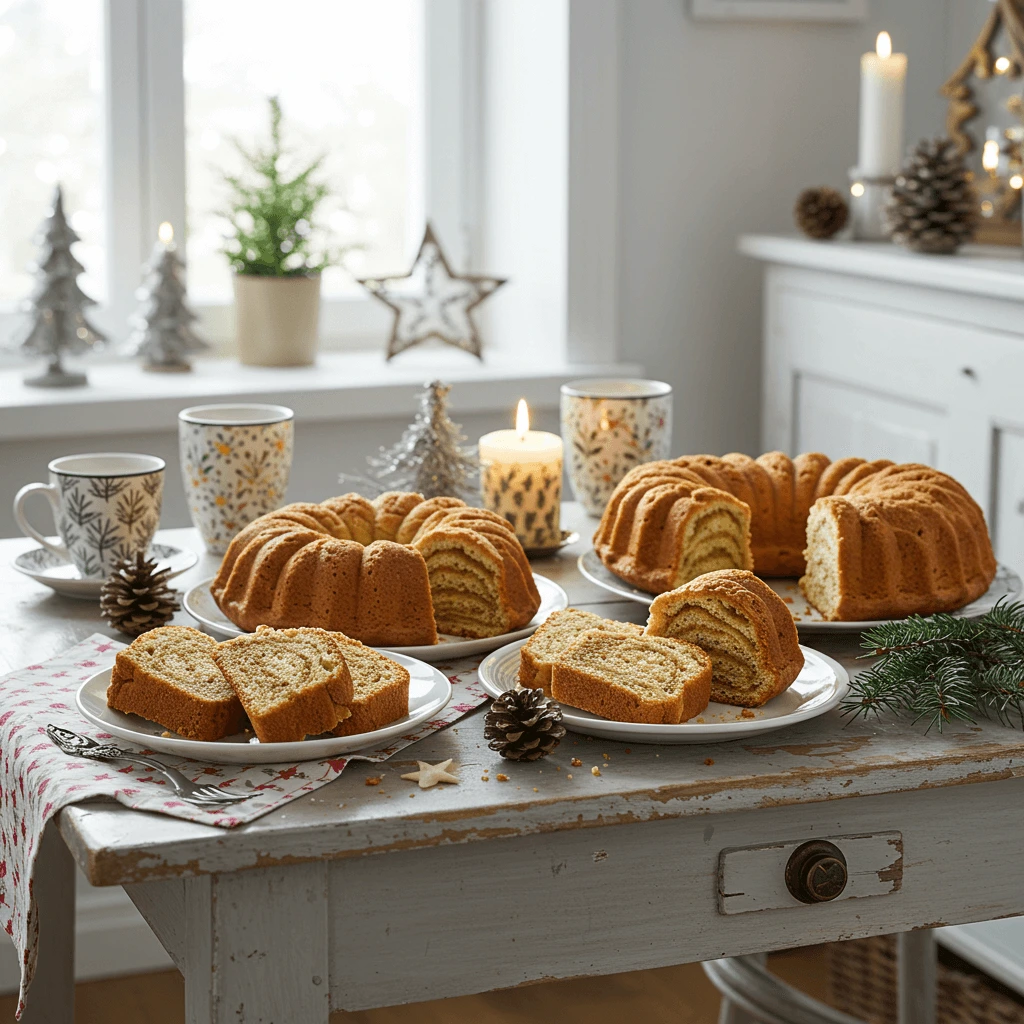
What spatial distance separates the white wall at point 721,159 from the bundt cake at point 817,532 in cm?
124

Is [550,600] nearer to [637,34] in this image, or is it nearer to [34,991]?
[34,991]

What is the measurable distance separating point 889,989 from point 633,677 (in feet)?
4.97

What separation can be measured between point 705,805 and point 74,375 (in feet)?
5.48

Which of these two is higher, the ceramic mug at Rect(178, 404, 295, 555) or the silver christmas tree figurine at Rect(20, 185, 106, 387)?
the silver christmas tree figurine at Rect(20, 185, 106, 387)

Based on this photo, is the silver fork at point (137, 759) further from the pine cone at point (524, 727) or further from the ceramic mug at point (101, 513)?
the ceramic mug at point (101, 513)

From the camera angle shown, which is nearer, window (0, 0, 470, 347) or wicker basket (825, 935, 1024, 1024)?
wicker basket (825, 935, 1024, 1024)

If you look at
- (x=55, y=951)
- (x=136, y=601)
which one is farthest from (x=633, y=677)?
(x=55, y=951)

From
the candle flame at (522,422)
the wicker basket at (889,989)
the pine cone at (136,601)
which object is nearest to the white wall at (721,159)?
the wicker basket at (889,989)

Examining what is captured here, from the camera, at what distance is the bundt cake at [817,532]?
1182 mm

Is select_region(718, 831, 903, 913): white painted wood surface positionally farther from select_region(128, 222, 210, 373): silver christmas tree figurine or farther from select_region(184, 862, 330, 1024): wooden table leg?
select_region(128, 222, 210, 373): silver christmas tree figurine

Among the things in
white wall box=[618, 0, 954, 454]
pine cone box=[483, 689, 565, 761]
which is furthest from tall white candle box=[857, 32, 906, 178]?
pine cone box=[483, 689, 565, 761]

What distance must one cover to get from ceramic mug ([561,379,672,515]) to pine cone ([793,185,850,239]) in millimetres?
A: 836

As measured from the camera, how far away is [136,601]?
120cm

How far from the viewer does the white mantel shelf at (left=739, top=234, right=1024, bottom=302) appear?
184 cm
